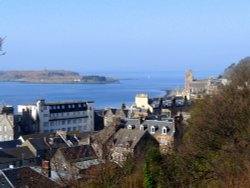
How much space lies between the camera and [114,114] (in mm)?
36906

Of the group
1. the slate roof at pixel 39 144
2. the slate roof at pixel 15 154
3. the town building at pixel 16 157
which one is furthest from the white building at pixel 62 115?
the town building at pixel 16 157

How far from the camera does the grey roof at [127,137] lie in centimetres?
2311

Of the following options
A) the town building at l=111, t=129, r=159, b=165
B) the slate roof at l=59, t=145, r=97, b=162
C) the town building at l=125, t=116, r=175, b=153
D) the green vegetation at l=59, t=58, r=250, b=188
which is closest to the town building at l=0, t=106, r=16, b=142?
the town building at l=125, t=116, r=175, b=153

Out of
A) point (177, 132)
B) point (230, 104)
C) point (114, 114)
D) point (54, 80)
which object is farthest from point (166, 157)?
point (54, 80)

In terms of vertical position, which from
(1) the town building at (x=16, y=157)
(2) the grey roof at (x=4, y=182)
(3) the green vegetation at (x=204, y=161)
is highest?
(3) the green vegetation at (x=204, y=161)

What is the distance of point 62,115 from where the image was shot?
35719mm

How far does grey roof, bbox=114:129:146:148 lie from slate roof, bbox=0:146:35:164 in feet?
13.7

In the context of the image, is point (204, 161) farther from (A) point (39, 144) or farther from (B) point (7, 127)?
(B) point (7, 127)

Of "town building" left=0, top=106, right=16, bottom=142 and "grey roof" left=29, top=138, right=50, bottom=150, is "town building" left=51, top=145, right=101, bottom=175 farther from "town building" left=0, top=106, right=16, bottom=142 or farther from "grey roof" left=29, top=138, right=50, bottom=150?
"town building" left=0, top=106, right=16, bottom=142

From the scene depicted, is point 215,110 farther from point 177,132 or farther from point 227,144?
point 177,132

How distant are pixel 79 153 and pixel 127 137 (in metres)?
5.01

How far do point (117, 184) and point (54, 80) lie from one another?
6676 inches

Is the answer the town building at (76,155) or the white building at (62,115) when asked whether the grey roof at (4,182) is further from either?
the white building at (62,115)

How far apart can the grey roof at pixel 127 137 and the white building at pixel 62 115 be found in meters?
10.6
